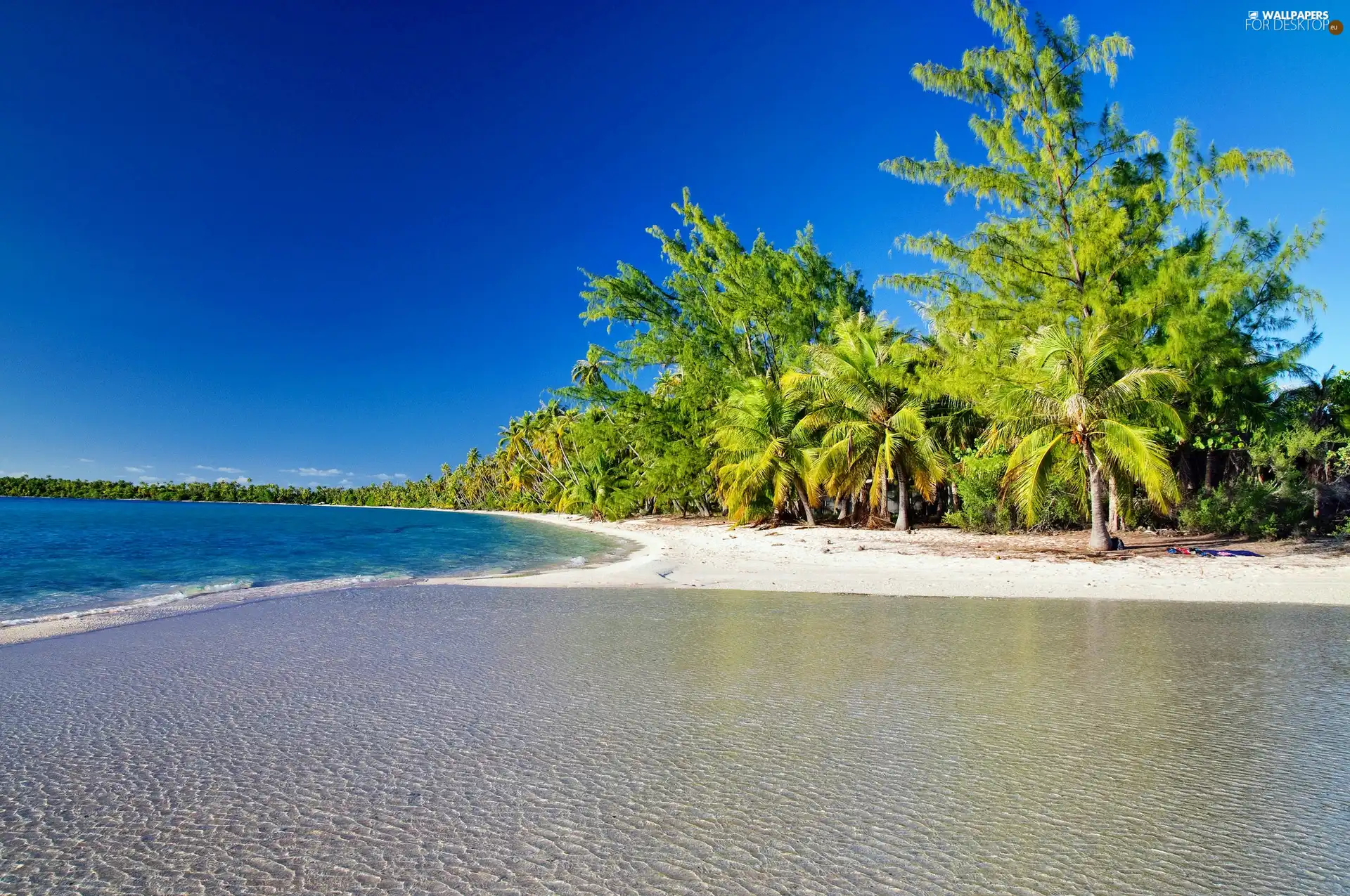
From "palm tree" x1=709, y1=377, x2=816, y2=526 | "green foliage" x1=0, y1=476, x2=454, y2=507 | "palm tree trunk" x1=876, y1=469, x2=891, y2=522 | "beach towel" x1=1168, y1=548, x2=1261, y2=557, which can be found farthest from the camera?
"green foliage" x1=0, y1=476, x2=454, y2=507

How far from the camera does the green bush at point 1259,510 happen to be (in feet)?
43.3

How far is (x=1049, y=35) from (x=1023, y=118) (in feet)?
5.36

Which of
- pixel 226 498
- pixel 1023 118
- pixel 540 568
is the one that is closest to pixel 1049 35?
pixel 1023 118

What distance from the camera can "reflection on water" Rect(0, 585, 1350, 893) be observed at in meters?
1.86

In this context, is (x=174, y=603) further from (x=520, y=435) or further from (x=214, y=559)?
(x=520, y=435)

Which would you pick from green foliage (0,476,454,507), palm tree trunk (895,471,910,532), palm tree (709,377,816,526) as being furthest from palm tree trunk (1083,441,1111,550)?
green foliage (0,476,454,507)

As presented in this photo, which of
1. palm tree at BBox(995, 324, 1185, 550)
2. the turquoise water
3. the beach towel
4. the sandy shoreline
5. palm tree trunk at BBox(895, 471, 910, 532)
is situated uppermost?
palm tree at BBox(995, 324, 1185, 550)

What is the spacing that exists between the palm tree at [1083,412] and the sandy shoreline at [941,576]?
52.2 inches

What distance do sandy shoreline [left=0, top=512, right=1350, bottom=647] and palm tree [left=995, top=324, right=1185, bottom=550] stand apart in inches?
52.2

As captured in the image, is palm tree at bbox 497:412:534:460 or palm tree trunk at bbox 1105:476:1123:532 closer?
palm tree trunk at bbox 1105:476:1123:532

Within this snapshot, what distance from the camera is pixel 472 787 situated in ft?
7.95

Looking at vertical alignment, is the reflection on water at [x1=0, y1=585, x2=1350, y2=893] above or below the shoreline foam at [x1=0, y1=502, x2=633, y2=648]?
above

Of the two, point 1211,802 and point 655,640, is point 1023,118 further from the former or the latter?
point 1211,802

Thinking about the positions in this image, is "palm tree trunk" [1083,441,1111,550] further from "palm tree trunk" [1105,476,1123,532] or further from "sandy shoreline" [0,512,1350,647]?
"palm tree trunk" [1105,476,1123,532]
